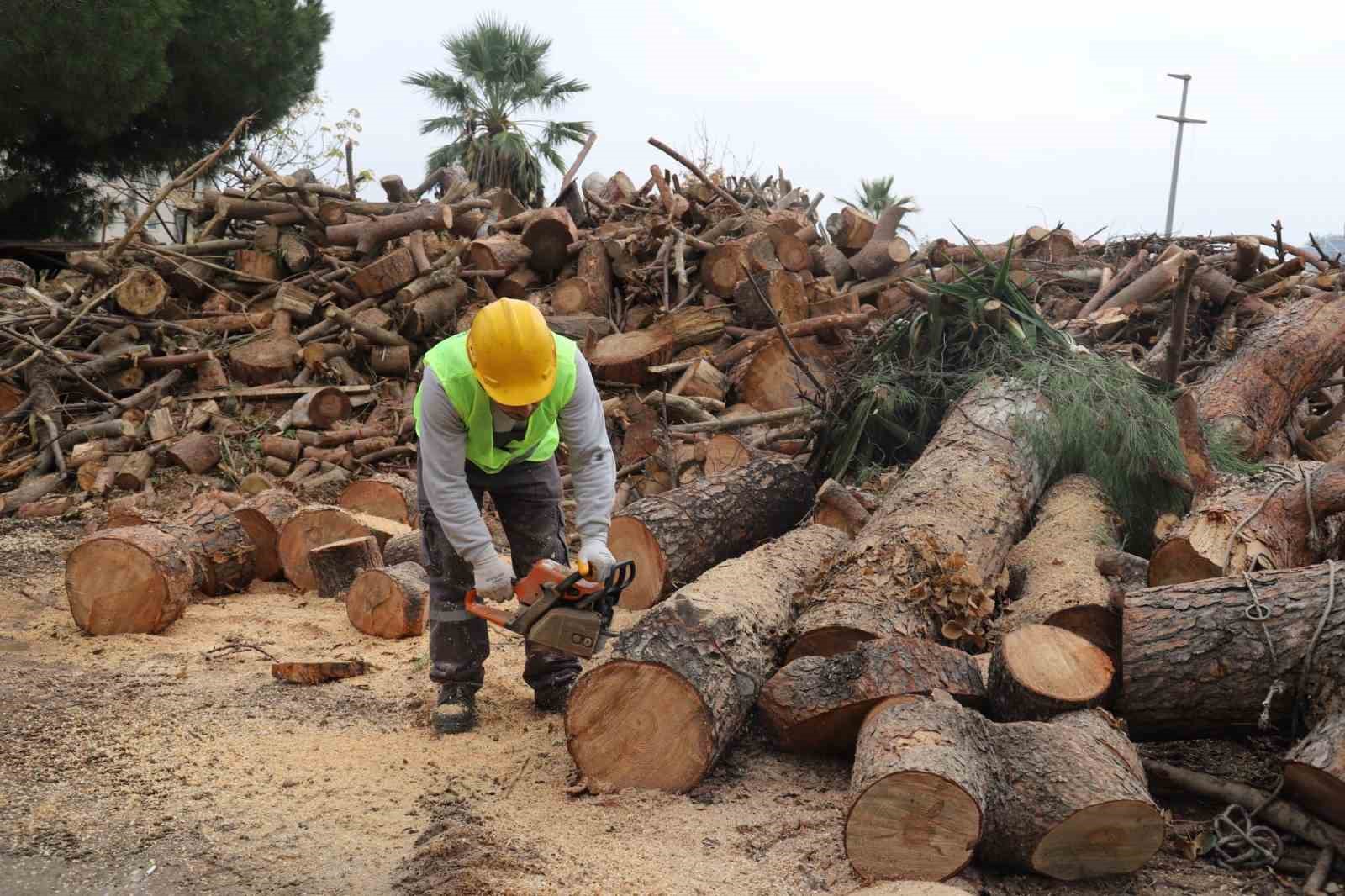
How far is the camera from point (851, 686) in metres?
3.56

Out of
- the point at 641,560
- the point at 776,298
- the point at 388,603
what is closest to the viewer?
the point at 388,603

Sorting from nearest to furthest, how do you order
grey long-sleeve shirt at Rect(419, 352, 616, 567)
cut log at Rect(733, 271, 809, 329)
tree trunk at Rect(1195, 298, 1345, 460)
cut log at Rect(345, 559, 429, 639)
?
grey long-sleeve shirt at Rect(419, 352, 616, 567) < cut log at Rect(345, 559, 429, 639) < tree trunk at Rect(1195, 298, 1345, 460) < cut log at Rect(733, 271, 809, 329)

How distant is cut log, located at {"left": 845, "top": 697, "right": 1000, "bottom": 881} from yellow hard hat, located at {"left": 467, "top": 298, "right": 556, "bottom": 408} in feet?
5.19

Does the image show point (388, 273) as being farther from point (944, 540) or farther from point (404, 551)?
point (944, 540)

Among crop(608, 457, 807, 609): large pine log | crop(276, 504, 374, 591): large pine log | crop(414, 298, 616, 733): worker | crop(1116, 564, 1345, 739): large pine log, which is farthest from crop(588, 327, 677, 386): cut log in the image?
crop(1116, 564, 1345, 739): large pine log

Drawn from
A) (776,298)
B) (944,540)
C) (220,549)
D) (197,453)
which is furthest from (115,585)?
(776,298)

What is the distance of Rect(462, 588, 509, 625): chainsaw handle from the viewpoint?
384 cm

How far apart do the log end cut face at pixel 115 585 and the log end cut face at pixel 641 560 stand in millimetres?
2175

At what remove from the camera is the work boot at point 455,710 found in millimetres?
4125

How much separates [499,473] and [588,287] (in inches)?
210

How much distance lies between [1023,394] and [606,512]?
290cm

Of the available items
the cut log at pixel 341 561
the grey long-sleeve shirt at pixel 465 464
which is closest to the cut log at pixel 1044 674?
the grey long-sleeve shirt at pixel 465 464

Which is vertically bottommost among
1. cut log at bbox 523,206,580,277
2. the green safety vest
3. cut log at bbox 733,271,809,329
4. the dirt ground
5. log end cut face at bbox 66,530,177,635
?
the dirt ground

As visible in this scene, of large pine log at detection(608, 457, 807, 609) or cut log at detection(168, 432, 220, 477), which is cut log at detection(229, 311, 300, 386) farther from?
large pine log at detection(608, 457, 807, 609)
